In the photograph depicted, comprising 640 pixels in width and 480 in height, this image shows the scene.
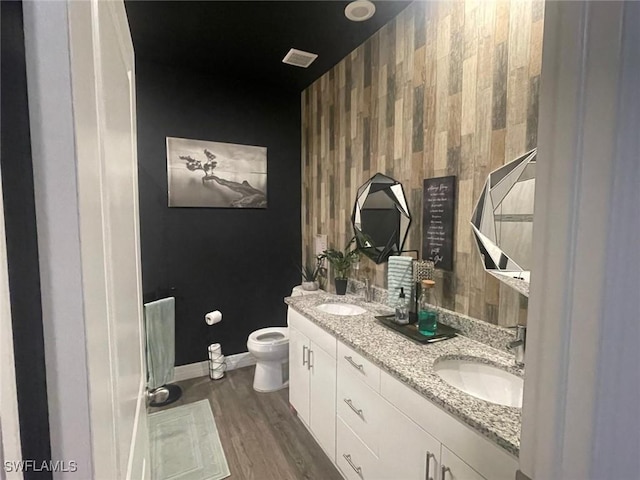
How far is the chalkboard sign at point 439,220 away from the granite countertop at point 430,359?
1.47 feet

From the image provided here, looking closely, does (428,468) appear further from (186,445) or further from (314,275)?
→ (314,275)

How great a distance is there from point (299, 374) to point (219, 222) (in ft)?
5.10

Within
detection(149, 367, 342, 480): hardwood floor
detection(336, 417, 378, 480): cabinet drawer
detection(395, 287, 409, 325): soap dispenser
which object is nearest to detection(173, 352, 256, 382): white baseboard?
detection(149, 367, 342, 480): hardwood floor

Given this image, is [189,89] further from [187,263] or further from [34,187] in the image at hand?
[34,187]

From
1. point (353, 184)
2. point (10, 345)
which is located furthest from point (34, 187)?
point (353, 184)

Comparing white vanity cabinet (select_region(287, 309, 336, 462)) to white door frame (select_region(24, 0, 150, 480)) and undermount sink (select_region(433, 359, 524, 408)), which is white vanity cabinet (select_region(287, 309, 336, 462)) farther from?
white door frame (select_region(24, 0, 150, 480))

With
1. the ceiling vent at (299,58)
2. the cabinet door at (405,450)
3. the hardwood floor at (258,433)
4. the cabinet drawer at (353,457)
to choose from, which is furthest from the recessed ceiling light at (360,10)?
the hardwood floor at (258,433)

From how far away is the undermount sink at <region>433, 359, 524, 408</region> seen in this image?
124cm

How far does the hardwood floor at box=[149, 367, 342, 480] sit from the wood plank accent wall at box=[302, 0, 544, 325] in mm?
1210

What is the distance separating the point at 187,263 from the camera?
2.77 metres

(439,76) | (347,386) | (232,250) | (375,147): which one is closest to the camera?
(347,386)

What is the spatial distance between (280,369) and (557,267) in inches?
102

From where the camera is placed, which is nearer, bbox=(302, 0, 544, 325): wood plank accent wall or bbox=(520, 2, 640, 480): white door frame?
bbox=(520, 2, 640, 480): white door frame

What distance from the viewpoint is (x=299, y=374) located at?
2154mm
